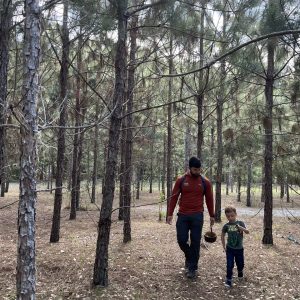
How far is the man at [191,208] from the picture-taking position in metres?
5.73

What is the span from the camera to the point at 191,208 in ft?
18.9

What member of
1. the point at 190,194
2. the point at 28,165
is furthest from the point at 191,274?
the point at 28,165

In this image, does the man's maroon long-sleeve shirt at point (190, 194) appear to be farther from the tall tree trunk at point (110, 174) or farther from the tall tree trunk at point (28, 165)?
the tall tree trunk at point (28, 165)

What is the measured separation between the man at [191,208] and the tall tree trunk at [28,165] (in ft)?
8.58

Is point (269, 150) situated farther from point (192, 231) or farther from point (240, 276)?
point (192, 231)

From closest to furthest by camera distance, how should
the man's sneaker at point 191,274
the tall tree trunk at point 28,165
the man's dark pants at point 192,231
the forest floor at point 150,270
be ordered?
the tall tree trunk at point 28,165 < the forest floor at point 150,270 < the man's dark pants at point 192,231 < the man's sneaker at point 191,274

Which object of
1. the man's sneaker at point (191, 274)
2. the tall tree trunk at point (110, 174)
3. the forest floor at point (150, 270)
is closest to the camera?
the tall tree trunk at point (110, 174)

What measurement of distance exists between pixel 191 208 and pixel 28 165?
2963 mm

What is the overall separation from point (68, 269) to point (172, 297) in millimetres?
2033

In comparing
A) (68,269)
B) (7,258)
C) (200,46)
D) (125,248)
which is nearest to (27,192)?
(68,269)

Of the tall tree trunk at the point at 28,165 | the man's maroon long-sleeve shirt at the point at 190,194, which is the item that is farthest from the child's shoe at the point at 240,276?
the tall tree trunk at the point at 28,165

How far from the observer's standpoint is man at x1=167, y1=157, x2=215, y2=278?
5.73 metres

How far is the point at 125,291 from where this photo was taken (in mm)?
5324

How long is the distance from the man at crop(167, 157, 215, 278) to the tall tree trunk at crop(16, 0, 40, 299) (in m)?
2.61
